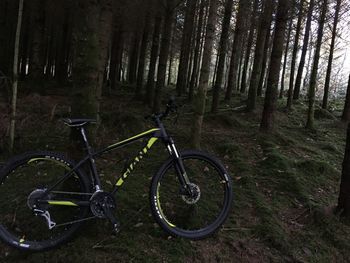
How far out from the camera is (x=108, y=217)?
11.9 ft

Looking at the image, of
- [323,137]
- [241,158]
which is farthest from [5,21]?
[323,137]

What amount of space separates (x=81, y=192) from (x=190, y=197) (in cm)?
123

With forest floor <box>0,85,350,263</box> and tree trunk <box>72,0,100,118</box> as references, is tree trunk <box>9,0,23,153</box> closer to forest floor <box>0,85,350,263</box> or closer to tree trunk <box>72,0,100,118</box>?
forest floor <box>0,85,350,263</box>

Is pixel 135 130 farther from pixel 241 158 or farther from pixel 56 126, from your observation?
pixel 241 158

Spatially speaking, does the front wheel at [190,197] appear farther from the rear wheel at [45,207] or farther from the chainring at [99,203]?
the rear wheel at [45,207]

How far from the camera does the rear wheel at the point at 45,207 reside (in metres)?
3.60

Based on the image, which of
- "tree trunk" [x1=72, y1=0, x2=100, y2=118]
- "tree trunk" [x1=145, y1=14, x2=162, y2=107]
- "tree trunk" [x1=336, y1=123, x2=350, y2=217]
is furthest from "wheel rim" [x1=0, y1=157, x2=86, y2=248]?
"tree trunk" [x1=145, y1=14, x2=162, y2=107]

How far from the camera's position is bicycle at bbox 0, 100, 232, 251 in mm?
3623

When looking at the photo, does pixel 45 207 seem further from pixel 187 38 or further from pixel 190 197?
pixel 187 38

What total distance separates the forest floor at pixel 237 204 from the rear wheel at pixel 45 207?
17 cm

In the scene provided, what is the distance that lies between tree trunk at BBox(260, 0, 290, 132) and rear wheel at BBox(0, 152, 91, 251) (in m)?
7.25

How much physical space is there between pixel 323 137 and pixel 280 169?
5643 millimetres

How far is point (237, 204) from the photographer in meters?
5.35

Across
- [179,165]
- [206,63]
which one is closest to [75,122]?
[179,165]
